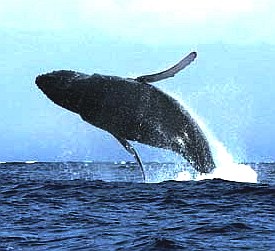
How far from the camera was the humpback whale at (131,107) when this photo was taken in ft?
53.9

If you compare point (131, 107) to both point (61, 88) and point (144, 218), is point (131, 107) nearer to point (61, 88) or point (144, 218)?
point (61, 88)

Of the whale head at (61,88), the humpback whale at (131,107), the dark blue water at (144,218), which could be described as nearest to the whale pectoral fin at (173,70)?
the humpback whale at (131,107)

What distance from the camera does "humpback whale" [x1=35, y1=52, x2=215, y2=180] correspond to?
53.9ft

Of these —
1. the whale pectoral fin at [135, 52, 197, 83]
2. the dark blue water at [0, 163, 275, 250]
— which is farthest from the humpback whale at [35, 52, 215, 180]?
the dark blue water at [0, 163, 275, 250]

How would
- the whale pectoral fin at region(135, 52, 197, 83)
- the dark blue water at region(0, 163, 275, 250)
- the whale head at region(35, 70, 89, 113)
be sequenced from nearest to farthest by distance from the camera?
the dark blue water at region(0, 163, 275, 250), the whale pectoral fin at region(135, 52, 197, 83), the whale head at region(35, 70, 89, 113)

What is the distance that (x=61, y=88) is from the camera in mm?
16375

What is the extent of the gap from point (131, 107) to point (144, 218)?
5005mm

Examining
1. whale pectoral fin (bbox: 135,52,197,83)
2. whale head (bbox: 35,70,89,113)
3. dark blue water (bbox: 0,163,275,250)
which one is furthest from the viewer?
whale head (bbox: 35,70,89,113)

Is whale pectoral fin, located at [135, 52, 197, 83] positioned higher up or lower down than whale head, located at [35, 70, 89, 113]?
higher up

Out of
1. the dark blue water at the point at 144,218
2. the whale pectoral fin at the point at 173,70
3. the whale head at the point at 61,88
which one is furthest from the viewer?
the whale head at the point at 61,88

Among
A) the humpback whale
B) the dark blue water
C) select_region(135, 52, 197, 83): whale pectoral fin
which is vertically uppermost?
select_region(135, 52, 197, 83): whale pectoral fin

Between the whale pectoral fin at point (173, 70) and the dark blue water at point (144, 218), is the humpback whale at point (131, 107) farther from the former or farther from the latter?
the dark blue water at point (144, 218)

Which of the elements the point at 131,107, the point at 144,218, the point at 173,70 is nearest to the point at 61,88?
the point at 131,107

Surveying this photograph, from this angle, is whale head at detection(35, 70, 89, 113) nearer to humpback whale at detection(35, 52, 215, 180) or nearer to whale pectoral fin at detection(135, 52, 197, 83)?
humpback whale at detection(35, 52, 215, 180)
